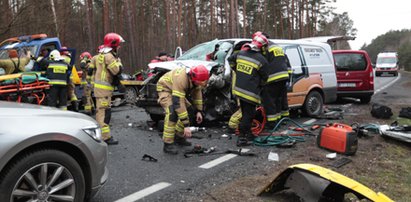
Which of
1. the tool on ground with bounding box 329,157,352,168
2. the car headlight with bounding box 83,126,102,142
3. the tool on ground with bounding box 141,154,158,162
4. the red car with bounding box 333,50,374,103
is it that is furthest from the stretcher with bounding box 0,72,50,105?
the red car with bounding box 333,50,374,103

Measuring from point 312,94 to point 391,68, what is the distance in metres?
28.8

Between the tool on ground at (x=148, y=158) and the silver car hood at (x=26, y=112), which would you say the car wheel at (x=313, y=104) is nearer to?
the tool on ground at (x=148, y=158)

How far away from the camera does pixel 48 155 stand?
2.90 m

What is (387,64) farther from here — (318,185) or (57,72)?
(318,185)

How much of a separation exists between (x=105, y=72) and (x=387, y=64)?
33170mm

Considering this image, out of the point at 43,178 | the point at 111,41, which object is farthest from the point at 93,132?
the point at 111,41

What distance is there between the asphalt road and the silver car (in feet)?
2.33

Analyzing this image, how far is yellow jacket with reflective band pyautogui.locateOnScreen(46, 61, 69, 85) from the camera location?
26.3 feet

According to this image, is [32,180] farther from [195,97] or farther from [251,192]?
[195,97]

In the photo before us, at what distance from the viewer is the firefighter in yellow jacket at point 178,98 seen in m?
5.33

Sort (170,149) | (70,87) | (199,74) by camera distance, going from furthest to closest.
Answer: (70,87), (170,149), (199,74)

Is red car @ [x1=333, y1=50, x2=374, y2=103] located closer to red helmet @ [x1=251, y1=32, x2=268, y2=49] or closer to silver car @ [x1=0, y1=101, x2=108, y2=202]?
red helmet @ [x1=251, y1=32, x2=268, y2=49]

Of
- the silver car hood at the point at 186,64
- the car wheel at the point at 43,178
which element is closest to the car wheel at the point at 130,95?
the silver car hood at the point at 186,64

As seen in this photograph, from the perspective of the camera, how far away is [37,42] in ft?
30.3
